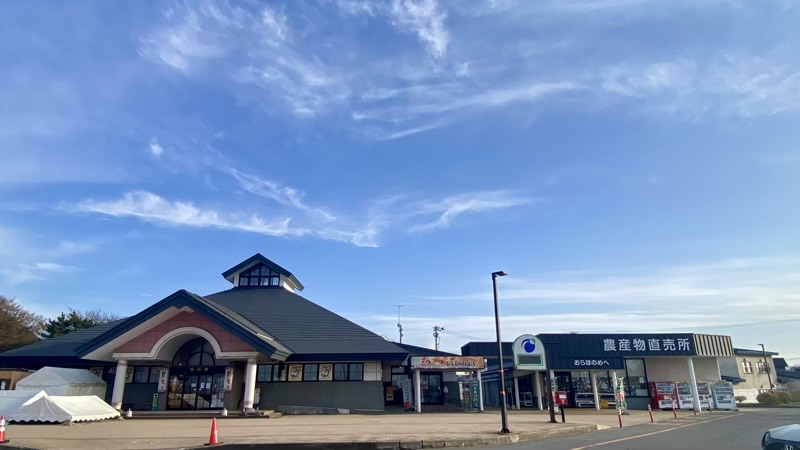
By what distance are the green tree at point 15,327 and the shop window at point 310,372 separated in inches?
1278

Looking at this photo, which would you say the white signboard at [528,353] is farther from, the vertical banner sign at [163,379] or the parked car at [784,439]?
the vertical banner sign at [163,379]

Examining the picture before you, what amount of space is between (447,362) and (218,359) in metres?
12.0

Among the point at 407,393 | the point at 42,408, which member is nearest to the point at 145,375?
the point at 42,408

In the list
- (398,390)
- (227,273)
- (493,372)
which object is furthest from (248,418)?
(493,372)

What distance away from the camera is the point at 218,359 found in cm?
2586

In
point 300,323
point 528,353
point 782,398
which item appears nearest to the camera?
point 528,353

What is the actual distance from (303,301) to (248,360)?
29.6 ft

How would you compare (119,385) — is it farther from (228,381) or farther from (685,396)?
(685,396)

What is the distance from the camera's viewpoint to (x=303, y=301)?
3338cm

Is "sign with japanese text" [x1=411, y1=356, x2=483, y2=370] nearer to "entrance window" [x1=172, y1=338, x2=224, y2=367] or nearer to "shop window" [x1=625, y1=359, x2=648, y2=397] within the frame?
"entrance window" [x1=172, y1=338, x2=224, y2=367]

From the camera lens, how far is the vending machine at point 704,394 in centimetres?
3425

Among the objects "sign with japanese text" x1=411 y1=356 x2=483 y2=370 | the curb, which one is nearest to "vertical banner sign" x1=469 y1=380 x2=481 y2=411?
"sign with japanese text" x1=411 y1=356 x2=483 y2=370

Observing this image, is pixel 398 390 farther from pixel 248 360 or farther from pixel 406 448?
pixel 406 448

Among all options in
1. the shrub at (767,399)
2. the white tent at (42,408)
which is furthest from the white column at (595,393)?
the white tent at (42,408)
